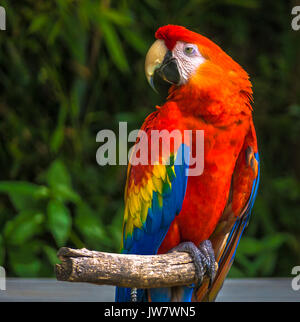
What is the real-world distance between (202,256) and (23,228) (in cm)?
58

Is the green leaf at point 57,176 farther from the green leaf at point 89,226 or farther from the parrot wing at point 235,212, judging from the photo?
the parrot wing at point 235,212

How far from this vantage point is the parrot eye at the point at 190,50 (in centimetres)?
71

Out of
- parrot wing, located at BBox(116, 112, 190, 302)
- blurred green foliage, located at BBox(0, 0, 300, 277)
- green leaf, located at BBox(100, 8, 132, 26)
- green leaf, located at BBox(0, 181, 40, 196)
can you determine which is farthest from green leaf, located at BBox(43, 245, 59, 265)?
green leaf, located at BBox(100, 8, 132, 26)

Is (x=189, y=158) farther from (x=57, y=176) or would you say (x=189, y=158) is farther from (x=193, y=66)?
(x=57, y=176)

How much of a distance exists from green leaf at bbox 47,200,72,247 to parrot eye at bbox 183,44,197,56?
0.60 metres

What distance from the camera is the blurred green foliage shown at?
122 cm

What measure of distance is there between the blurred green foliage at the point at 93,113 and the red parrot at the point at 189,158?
1.49 feet

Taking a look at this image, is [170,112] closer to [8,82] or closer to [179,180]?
[179,180]

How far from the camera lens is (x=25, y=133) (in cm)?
136

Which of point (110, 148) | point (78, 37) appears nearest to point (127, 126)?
point (110, 148)

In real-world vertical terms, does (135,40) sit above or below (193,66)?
above

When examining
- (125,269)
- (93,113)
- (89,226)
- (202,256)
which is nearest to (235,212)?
(202,256)

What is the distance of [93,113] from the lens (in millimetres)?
1408

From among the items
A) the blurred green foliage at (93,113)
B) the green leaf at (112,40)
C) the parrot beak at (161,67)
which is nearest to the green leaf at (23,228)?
the blurred green foliage at (93,113)
